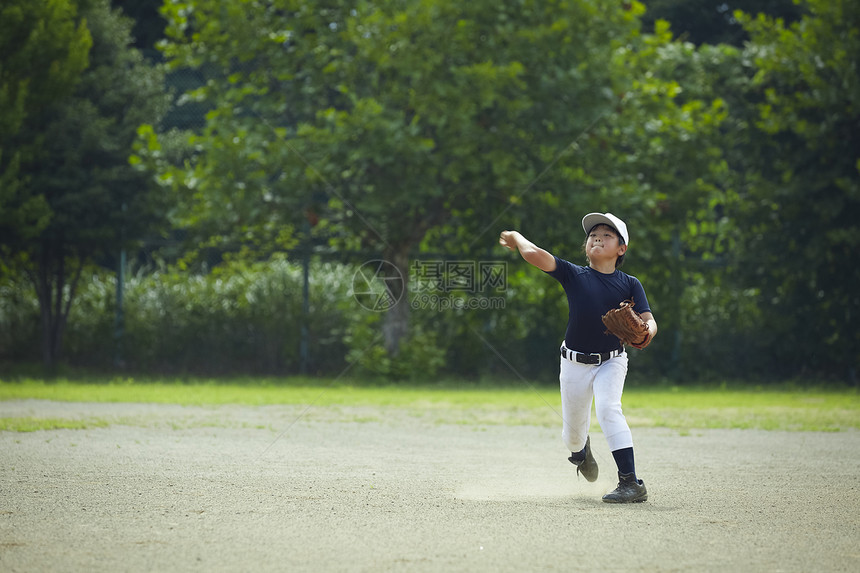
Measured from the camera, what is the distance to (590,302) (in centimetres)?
654

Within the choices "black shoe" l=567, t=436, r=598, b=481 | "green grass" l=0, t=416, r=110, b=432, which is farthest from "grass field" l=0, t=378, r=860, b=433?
"black shoe" l=567, t=436, r=598, b=481

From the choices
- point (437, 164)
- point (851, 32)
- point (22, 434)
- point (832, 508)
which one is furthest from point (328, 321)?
point (832, 508)

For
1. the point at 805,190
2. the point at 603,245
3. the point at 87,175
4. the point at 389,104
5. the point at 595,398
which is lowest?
the point at 595,398

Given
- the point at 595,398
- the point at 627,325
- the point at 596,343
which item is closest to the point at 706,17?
the point at 596,343

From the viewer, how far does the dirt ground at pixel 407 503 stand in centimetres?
471

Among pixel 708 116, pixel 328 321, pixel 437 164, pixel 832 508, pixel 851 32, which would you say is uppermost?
pixel 851 32

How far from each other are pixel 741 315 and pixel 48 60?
12678 mm

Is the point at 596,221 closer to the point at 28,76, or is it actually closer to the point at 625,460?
the point at 625,460

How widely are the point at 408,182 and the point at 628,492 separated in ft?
32.2

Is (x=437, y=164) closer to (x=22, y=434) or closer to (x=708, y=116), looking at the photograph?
(x=708, y=116)

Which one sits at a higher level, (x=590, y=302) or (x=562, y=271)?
(x=562, y=271)

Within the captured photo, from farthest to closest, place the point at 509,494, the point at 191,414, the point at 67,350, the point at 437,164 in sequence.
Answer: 1. the point at 67,350
2. the point at 437,164
3. the point at 191,414
4. the point at 509,494

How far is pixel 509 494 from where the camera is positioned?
653cm

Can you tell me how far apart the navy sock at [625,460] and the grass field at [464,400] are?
454 cm
